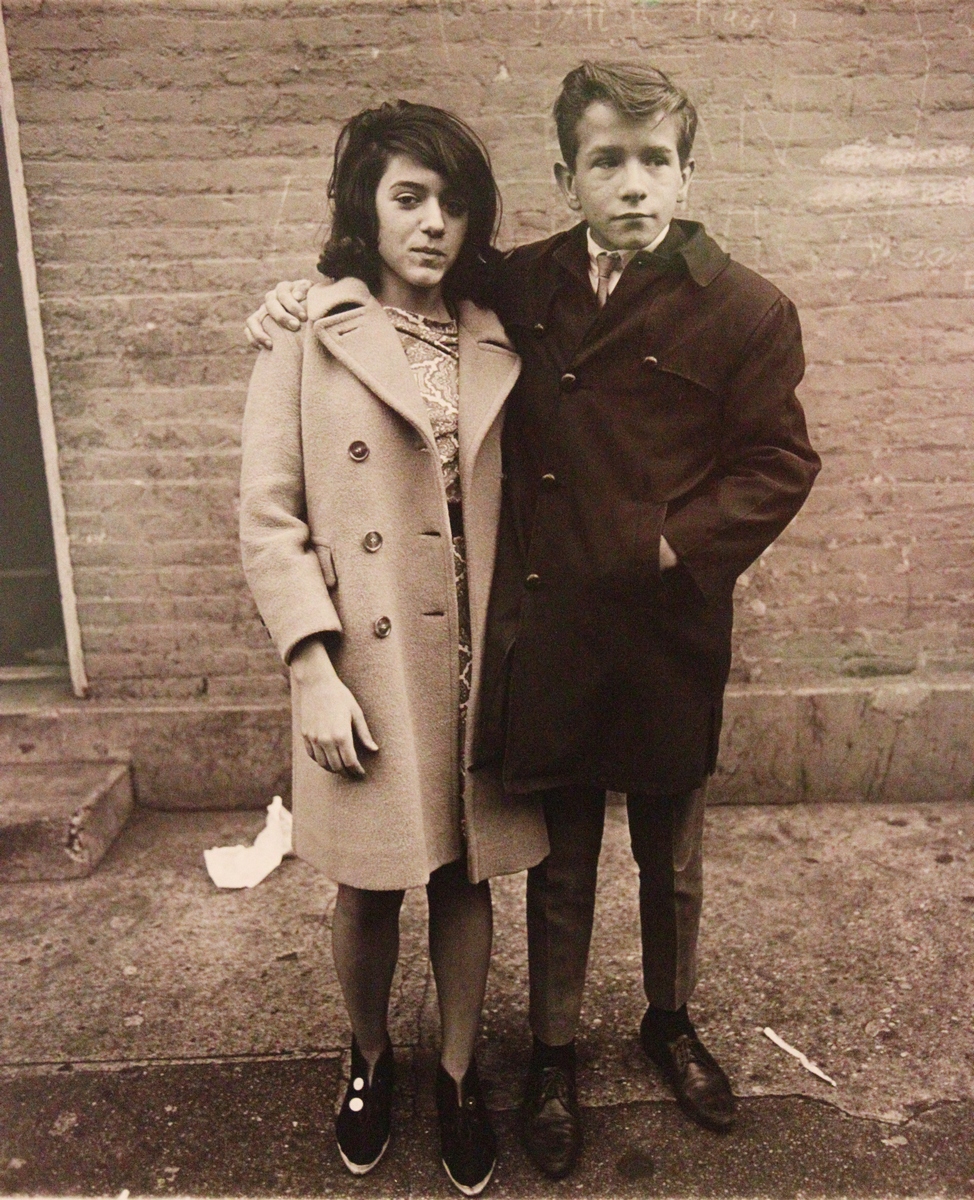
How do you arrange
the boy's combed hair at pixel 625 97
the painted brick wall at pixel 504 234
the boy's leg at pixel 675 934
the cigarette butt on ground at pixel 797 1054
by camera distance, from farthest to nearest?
the painted brick wall at pixel 504 234, the cigarette butt on ground at pixel 797 1054, the boy's leg at pixel 675 934, the boy's combed hair at pixel 625 97

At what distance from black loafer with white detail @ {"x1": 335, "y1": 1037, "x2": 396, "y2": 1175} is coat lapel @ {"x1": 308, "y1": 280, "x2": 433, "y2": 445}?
4.21 ft

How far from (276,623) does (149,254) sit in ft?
6.38

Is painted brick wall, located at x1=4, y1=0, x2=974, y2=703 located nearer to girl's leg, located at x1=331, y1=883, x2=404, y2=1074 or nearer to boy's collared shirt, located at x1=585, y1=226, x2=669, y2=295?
boy's collared shirt, located at x1=585, y1=226, x2=669, y2=295

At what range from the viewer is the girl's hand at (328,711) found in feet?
5.87

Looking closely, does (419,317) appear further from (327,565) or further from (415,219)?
(327,565)

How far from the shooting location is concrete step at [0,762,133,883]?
3.18 m

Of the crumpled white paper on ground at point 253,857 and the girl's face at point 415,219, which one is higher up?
the girl's face at point 415,219

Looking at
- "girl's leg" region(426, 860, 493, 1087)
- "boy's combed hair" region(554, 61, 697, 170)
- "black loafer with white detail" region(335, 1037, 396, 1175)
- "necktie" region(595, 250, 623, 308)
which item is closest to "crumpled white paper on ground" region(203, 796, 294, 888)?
"black loafer with white detail" region(335, 1037, 396, 1175)

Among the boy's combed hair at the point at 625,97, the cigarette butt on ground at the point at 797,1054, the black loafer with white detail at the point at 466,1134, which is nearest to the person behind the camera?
the boy's combed hair at the point at 625,97

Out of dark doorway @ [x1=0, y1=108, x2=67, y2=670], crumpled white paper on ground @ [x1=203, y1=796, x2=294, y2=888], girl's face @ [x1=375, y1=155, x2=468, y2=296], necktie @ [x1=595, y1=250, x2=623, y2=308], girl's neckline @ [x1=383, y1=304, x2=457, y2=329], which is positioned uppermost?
girl's face @ [x1=375, y1=155, x2=468, y2=296]

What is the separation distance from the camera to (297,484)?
6.04 ft

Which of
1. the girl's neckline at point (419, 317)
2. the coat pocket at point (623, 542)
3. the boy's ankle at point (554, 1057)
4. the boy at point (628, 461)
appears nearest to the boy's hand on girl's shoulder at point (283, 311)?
the boy at point (628, 461)

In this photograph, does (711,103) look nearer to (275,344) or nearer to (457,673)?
(275,344)

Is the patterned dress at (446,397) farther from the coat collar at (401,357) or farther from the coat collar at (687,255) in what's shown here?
the coat collar at (687,255)
